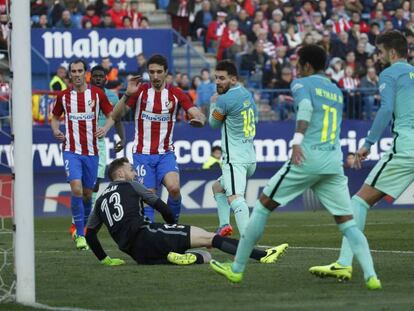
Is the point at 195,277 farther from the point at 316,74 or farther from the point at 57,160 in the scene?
the point at 57,160

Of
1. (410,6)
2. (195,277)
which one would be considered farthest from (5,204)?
(410,6)

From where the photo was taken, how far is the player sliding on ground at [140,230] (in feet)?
42.5

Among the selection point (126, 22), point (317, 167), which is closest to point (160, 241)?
point (317, 167)

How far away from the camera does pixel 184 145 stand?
27.3 metres

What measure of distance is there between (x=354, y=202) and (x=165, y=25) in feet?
68.6

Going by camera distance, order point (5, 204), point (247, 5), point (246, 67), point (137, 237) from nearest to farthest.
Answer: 1. point (5, 204)
2. point (137, 237)
3. point (246, 67)
4. point (247, 5)

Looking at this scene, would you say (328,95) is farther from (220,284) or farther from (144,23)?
(144,23)

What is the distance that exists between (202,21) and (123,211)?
19617 mm

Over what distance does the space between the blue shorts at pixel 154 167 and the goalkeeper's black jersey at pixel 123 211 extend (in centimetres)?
280

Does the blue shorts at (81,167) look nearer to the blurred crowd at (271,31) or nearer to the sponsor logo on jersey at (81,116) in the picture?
the sponsor logo on jersey at (81,116)

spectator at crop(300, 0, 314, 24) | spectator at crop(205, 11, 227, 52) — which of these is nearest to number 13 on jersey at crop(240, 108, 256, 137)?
spectator at crop(205, 11, 227, 52)

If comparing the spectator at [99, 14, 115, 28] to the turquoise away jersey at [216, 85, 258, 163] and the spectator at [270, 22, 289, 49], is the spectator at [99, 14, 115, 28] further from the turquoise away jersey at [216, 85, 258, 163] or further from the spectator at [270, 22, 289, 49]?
the turquoise away jersey at [216, 85, 258, 163]

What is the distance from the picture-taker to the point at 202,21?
106 feet

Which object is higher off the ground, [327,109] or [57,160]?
[327,109]
